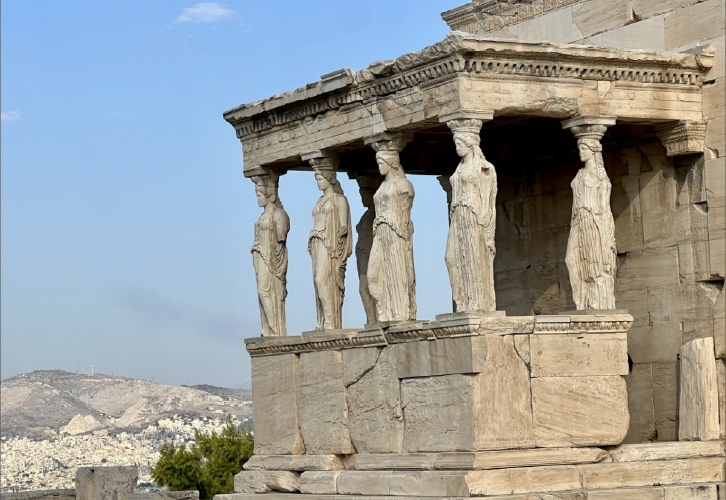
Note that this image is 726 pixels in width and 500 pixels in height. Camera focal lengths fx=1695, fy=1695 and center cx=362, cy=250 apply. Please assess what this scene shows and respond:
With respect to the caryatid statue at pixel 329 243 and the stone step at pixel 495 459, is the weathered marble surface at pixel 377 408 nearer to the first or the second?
the stone step at pixel 495 459

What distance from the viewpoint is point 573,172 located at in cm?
1708

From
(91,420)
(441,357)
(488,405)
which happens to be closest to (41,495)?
(441,357)

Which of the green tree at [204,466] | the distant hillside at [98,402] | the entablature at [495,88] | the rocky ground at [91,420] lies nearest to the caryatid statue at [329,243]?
the entablature at [495,88]

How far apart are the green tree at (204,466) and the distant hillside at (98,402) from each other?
23.8ft

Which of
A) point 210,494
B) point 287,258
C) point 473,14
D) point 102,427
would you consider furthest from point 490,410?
point 102,427

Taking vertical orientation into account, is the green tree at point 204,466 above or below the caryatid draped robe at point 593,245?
below

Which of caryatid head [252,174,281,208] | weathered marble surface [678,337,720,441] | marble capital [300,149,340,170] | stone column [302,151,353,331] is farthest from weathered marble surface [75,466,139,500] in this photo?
weathered marble surface [678,337,720,441]

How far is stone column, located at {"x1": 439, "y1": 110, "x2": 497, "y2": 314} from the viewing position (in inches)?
570

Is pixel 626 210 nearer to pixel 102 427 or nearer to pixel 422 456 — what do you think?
pixel 422 456

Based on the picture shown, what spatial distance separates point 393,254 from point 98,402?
24450mm

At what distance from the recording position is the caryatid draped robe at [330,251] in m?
16.3

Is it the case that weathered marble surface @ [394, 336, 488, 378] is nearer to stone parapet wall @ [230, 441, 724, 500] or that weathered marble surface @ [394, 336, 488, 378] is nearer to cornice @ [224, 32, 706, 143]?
stone parapet wall @ [230, 441, 724, 500]

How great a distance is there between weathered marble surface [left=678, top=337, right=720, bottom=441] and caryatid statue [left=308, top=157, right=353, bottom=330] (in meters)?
3.37

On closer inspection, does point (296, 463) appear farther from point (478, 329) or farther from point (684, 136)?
point (684, 136)
